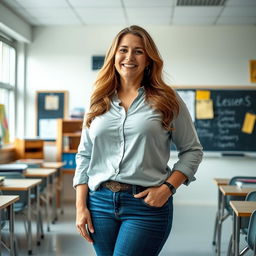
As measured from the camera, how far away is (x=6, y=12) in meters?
5.26

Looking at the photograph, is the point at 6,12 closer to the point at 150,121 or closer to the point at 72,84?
the point at 72,84

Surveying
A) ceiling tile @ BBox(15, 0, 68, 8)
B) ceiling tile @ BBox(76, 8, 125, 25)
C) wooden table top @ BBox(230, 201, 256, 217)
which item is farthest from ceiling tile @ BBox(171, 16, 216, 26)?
wooden table top @ BBox(230, 201, 256, 217)

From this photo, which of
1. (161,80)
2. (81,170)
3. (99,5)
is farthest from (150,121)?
(99,5)

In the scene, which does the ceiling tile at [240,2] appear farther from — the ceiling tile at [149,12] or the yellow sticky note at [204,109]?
the yellow sticky note at [204,109]

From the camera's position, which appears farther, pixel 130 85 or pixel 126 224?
pixel 130 85

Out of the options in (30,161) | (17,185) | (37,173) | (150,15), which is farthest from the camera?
(150,15)

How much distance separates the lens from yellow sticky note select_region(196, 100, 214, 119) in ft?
20.3

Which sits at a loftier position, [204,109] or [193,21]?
[193,21]

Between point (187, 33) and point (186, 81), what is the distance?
2.30 feet

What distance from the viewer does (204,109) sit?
6199 mm

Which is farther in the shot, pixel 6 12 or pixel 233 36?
pixel 233 36

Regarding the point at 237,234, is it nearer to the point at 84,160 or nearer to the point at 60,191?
the point at 84,160

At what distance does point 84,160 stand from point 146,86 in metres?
0.35

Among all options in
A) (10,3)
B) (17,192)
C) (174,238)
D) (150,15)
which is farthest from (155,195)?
(150,15)
